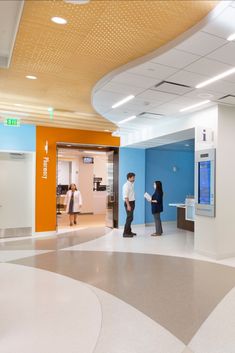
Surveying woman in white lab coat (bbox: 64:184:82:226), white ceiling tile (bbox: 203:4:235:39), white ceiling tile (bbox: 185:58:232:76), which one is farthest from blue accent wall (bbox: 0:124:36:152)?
white ceiling tile (bbox: 203:4:235:39)

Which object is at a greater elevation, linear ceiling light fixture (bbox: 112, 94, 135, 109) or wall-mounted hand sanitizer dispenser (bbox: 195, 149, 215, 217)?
linear ceiling light fixture (bbox: 112, 94, 135, 109)

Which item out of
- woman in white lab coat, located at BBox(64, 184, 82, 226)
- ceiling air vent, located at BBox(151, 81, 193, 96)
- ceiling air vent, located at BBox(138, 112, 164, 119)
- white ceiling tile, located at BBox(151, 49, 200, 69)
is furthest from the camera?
woman in white lab coat, located at BBox(64, 184, 82, 226)

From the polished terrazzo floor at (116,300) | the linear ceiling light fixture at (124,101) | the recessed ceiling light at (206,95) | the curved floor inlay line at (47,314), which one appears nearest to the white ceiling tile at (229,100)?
the recessed ceiling light at (206,95)

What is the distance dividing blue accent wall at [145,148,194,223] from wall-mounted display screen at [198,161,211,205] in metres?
4.42

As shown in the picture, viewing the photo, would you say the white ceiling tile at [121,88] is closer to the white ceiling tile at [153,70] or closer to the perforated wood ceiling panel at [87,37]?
the perforated wood ceiling panel at [87,37]

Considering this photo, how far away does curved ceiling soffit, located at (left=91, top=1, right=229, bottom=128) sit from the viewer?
118 inches

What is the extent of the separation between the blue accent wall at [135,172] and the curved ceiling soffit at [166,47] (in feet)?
16.4

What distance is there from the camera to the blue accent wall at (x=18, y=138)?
853cm

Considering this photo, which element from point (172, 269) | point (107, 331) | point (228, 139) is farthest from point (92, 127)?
point (107, 331)

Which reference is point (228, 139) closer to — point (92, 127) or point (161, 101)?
point (161, 101)

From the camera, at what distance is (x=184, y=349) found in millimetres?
2883

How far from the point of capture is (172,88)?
5.22 meters

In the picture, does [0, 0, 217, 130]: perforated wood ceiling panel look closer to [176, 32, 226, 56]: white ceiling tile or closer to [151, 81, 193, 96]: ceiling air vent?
[176, 32, 226, 56]: white ceiling tile

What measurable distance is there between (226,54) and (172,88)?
146cm
